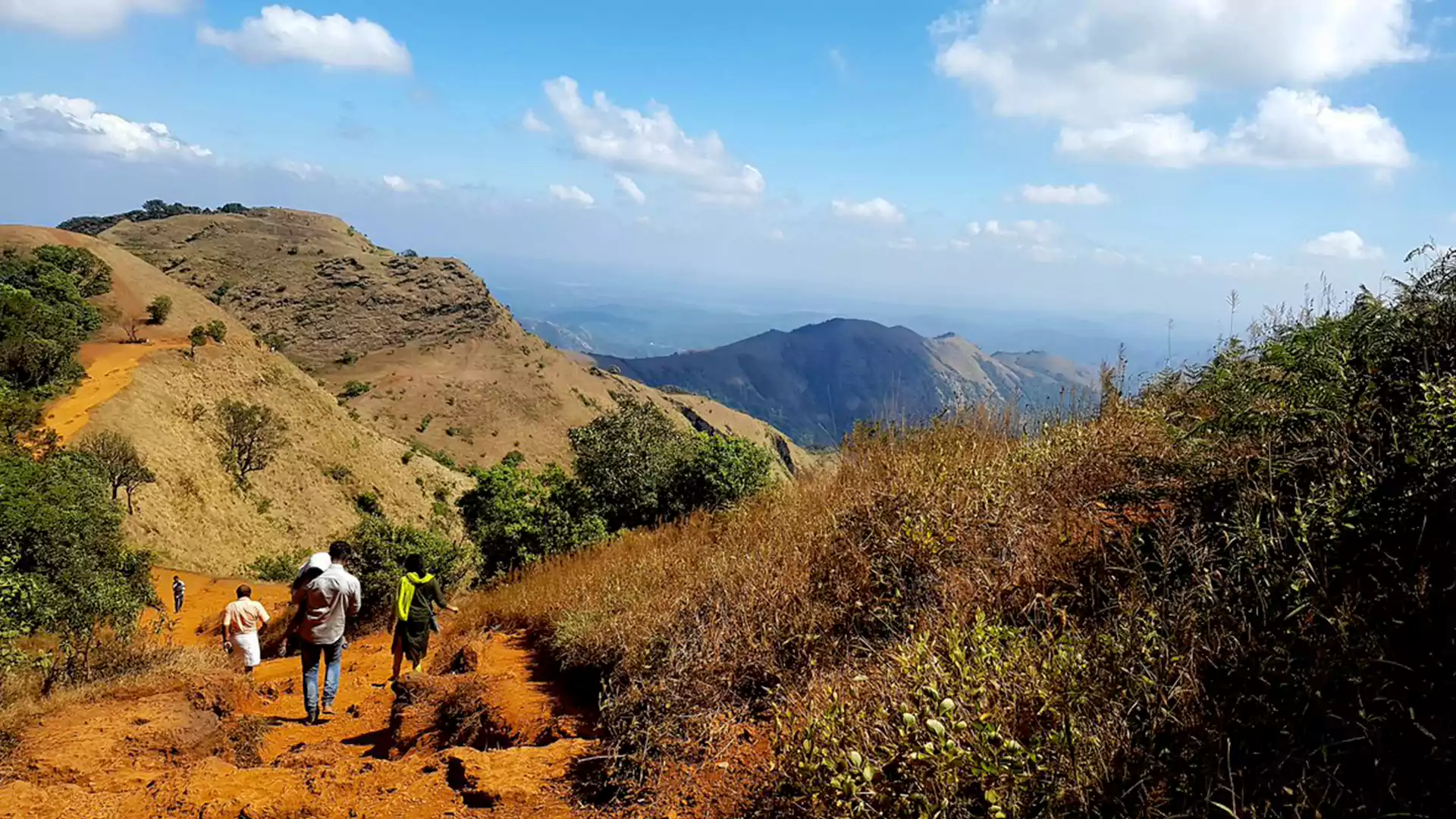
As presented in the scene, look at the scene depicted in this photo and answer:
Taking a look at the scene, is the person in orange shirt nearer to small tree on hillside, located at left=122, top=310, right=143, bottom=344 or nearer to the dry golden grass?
the dry golden grass

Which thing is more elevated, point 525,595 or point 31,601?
point 525,595

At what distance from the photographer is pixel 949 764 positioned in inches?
101

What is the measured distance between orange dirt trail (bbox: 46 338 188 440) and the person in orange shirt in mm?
26144

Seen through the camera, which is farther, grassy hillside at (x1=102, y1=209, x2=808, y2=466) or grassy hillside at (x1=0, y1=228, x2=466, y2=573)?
grassy hillside at (x1=102, y1=209, x2=808, y2=466)

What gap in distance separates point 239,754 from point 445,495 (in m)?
45.5

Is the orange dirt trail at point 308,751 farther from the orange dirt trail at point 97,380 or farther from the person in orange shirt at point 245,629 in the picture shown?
the orange dirt trail at point 97,380

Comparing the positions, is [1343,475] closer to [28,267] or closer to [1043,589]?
[1043,589]

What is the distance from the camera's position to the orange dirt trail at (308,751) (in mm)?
4004

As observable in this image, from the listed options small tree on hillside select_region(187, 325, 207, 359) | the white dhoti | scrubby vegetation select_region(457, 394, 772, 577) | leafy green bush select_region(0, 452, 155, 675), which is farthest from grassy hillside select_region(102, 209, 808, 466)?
the white dhoti

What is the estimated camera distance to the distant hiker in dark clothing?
7.13m

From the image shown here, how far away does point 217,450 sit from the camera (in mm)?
34969

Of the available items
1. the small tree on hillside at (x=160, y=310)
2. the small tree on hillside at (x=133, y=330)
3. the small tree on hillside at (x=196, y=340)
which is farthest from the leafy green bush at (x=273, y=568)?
the small tree on hillside at (x=160, y=310)

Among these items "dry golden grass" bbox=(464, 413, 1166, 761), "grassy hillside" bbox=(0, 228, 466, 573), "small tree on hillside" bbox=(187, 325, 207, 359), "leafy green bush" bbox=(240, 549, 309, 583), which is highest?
"small tree on hillside" bbox=(187, 325, 207, 359)

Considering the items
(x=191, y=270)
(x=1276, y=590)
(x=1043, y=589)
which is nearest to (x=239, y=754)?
(x=1043, y=589)
